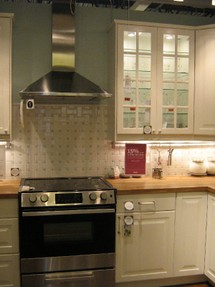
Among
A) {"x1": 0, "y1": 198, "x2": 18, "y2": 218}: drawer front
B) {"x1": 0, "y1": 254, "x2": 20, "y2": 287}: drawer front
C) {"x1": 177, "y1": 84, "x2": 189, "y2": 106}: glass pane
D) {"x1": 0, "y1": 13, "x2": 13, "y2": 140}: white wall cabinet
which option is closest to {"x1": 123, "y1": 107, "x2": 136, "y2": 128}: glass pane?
{"x1": 177, "y1": 84, "x2": 189, "y2": 106}: glass pane

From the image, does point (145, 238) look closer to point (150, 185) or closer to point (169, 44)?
point (150, 185)

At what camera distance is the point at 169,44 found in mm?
3223

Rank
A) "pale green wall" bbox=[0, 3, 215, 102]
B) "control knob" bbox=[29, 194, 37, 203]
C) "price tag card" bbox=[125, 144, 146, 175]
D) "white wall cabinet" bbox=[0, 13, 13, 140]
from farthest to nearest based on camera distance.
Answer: "price tag card" bbox=[125, 144, 146, 175]
"pale green wall" bbox=[0, 3, 215, 102]
"white wall cabinet" bbox=[0, 13, 13, 140]
"control knob" bbox=[29, 194, 37, 203]

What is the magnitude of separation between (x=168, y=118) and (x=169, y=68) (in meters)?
0.50

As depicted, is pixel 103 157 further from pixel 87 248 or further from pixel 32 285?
pixel 32 285

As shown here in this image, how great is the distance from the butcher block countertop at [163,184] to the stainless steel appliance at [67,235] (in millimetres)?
205

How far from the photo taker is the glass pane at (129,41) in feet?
10.2

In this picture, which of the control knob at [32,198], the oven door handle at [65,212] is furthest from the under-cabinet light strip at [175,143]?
the control knob at [32,198]

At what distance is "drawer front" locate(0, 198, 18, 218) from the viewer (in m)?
2.63

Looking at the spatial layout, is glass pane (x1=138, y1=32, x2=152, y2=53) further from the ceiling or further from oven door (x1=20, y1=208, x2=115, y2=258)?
oven door (x1=20, y1=208, x2=115, y2=258)

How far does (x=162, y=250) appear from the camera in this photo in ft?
9.59

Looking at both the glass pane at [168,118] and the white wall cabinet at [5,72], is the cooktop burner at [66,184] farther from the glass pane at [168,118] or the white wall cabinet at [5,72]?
the glass pane at [168,118]

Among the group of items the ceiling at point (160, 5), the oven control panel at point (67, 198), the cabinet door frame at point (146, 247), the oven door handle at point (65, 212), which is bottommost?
the cabinet door frame at point (146, 247)

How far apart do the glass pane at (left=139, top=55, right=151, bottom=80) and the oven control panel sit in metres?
1.19
